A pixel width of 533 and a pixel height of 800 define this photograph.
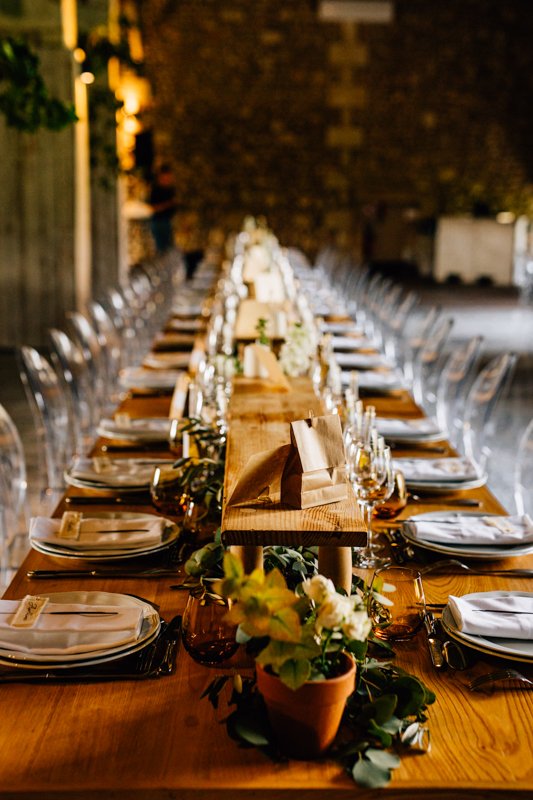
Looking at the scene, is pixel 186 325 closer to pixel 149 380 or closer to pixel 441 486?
pixel 149 380

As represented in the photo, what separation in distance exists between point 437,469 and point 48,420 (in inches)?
78.6

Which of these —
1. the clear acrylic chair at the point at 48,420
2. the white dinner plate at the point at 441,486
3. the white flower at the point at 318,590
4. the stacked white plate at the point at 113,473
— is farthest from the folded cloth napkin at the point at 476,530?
the clear acrylic chair at the point at 48,420

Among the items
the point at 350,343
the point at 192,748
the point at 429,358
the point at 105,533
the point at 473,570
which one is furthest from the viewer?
the point at 429,358

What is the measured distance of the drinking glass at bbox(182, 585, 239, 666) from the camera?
1588 millimetres

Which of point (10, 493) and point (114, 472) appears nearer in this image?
point (114, 472)

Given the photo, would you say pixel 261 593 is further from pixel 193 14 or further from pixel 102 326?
pixel 193 14

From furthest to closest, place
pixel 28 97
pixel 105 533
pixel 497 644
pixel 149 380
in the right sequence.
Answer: pixel 28 97 → pixel 149 380 → pixel 105 533 → pixel 497 644

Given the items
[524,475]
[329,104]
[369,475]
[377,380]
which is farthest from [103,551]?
[329,104]

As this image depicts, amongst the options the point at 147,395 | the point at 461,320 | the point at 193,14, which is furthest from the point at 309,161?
the point at 147,395

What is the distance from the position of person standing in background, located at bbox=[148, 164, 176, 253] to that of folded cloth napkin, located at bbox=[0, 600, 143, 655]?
497 inches

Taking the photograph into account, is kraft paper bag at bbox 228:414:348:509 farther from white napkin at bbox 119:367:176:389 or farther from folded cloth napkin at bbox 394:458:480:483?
white napkin at bbox 119:367:176:389

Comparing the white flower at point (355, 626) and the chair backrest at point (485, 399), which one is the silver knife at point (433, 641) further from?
the chair backrest at point (485, 399)

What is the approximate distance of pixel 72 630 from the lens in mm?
1704

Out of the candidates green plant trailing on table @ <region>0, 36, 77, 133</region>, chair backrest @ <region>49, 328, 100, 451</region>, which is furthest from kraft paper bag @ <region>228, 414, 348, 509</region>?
green plant trailing on table @ <region>0, 36, 77, 133</region>
